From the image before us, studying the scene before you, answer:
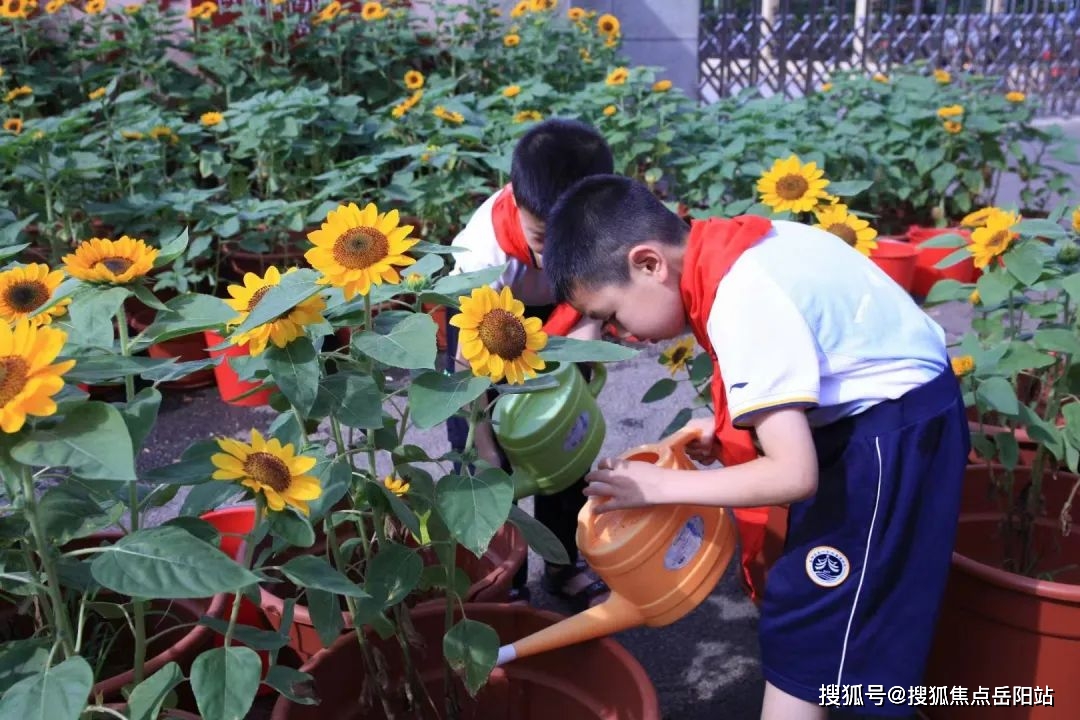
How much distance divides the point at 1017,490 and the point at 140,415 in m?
1.70

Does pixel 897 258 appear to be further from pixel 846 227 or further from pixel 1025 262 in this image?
pixel 1025 262

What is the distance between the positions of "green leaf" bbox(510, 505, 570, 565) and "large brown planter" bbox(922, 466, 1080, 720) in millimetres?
704

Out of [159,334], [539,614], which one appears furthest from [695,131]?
[159,334]

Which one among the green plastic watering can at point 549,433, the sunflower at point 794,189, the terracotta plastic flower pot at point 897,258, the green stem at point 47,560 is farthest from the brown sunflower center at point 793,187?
the terracotta plastic flower pot at point 897,258

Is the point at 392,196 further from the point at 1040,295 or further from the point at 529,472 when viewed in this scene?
the point at 1040,295

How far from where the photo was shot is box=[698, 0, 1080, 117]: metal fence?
1040 cm

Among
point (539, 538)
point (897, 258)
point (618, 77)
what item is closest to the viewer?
point (539, 538)

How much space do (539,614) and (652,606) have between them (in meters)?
0.18

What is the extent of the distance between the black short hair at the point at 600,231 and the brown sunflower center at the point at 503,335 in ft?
0.82

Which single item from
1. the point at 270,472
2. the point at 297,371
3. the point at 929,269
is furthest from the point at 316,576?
the point at 929,269

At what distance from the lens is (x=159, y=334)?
4.20 ft

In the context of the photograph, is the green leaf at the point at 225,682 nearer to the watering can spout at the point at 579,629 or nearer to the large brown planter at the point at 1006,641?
the watering can spout at the point at 579,629

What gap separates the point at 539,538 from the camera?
1494mm

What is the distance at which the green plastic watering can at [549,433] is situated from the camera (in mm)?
1854
